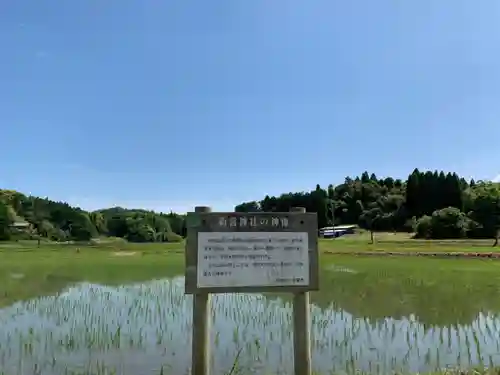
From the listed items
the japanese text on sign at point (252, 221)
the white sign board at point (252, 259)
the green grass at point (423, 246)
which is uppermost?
the japanese text on sign at point (252, 221)

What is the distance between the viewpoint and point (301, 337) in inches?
217

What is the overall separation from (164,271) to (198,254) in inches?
900

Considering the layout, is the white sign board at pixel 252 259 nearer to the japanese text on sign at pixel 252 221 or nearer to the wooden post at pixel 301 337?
the japanese text on sign at pixel 252 221

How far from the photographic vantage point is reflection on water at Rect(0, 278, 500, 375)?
791 cm

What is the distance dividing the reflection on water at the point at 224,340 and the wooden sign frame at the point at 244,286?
2.21 metres

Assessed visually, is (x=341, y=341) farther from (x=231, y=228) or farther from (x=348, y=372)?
(x=231, y=228)

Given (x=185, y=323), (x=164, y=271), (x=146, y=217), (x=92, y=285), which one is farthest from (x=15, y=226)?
(x=185, y=323)

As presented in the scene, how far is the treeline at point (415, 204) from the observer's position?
63312 mm

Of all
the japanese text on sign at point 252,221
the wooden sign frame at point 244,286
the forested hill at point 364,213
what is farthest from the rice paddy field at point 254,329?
the forested hill at point 364,213

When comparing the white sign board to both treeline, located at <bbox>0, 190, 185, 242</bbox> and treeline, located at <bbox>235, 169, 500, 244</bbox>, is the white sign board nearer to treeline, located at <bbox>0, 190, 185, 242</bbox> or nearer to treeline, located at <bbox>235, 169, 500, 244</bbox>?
treeline, located at <bbox>235, 169, 500, 244</bbox>

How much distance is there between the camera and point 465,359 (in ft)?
26.6

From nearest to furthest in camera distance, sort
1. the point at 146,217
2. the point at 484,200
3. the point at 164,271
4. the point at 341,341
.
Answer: the point at 341,341 < the point at 164,271 < the point at 484,200 < the point at 146,217

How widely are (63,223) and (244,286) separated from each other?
9709 cm

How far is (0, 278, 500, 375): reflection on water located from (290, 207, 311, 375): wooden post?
2055mm
